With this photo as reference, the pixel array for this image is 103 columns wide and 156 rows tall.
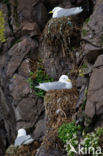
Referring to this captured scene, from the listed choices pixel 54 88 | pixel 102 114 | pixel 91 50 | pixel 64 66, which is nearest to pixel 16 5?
pixel 64 66

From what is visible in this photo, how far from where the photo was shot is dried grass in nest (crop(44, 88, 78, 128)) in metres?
4.10

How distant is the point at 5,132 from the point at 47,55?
6.84 ft

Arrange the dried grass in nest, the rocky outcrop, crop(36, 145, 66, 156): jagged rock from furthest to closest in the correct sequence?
the dried grass in nest → the rocky outcrop → crop(36, 145, 66, 156): jagged rock

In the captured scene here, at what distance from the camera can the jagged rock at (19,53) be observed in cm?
563

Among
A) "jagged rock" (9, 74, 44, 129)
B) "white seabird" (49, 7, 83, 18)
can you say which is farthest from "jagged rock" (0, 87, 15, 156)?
"white seabird" (49, 7, 83, 18)

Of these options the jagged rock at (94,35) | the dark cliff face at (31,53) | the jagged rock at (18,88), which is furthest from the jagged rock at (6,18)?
the jagged rock at (94,35)

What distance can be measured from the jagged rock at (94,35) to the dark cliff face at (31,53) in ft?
2.09

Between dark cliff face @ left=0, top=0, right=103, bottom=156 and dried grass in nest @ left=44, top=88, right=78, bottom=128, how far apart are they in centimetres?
47

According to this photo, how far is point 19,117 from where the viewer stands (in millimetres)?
5434

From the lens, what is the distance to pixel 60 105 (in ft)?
13.8

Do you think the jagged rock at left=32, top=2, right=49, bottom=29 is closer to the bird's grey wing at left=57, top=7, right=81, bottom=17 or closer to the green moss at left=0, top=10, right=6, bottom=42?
the green moss at left=0, top=10, right=6, bottom=42

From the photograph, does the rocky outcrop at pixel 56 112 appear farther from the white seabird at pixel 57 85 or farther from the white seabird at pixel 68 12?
the white seabird at pixel 68 12

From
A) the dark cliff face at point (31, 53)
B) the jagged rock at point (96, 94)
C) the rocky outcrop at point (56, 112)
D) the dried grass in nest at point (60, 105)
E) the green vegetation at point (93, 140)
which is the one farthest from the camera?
the dark cliff face at point (31, 53)

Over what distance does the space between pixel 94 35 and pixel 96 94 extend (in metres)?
1.19
